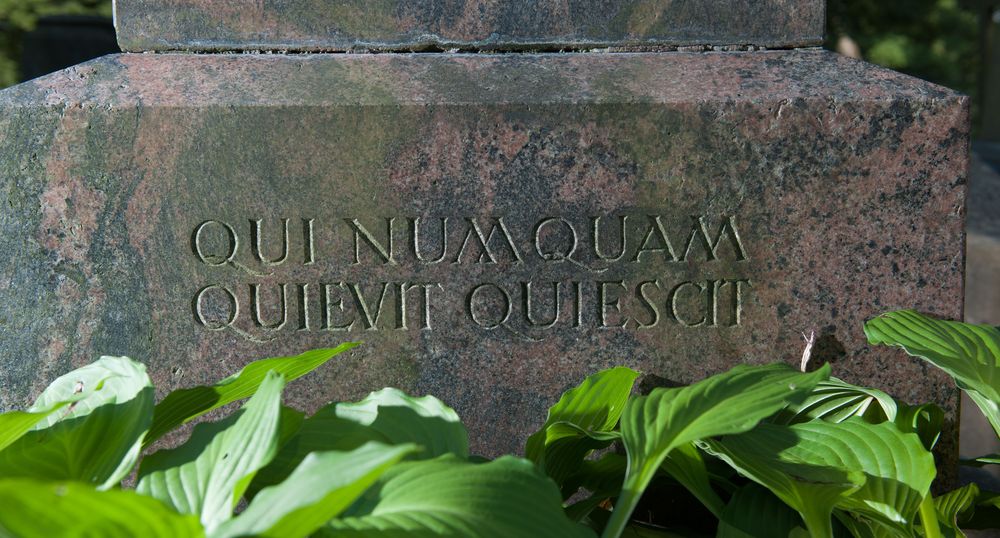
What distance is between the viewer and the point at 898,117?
5.28 feet

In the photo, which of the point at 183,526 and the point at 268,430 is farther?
the point at 268,430

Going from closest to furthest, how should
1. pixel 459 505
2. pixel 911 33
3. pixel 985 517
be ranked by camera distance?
pixel 459 505 → pixel 985 517 → pixel 911 33

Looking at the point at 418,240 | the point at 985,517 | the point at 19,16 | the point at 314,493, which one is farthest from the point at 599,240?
the point at 19,16

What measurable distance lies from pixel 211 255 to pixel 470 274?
0.46 metres

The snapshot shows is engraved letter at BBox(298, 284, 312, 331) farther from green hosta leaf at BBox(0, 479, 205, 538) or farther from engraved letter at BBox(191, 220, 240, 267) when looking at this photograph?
green hosta leaf at BBox(0, 479, 205, 538)

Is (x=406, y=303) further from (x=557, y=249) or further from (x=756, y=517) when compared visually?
(x=756, y=517)

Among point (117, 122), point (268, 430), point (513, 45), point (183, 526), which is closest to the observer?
point (183, 526)

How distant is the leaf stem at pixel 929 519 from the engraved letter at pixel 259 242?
1097 millimetres

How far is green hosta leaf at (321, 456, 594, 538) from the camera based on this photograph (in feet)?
3.22

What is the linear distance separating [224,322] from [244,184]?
25 centimetres

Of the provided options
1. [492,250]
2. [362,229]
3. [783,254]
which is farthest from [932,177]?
[362,229]

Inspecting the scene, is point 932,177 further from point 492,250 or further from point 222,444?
point 222,444

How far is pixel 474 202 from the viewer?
1636 millimetres

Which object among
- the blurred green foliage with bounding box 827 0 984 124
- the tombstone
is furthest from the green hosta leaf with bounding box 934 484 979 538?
the blurred green foliage with bounding box 827 0 984 124
